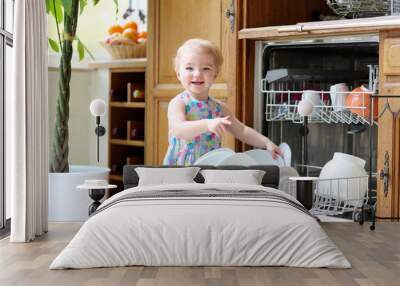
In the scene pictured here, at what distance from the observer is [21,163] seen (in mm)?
4332

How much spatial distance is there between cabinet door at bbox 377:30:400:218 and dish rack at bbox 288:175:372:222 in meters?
0.15

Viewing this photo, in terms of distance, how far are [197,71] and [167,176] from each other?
30.7 inches

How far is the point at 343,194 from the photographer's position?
4.94 metres

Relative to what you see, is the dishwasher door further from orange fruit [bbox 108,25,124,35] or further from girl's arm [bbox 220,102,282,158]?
orange fruit [bbox 108,25,124,35]

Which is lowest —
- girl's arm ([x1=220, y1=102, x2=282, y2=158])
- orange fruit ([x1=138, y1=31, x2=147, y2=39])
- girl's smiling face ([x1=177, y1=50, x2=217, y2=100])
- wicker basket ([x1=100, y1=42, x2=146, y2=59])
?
girl's arm ([x1=220, y1=102, x2=282, y2=158])

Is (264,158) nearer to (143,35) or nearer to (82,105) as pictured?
(143,35)

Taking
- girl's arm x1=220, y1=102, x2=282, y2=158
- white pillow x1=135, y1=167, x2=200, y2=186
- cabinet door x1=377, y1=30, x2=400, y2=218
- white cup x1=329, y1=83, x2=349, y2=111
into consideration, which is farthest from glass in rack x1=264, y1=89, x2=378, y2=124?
white pillow x1=135, y1=167, x2=200, y2=186

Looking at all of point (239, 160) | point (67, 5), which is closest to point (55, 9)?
point (67, 5)

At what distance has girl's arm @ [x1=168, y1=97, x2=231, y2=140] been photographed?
455 centimetres

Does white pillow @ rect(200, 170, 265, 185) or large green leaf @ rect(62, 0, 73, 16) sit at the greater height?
large green leaf @ rect(62, 0, 73, 16)

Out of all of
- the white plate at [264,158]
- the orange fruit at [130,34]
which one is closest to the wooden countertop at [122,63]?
the orange fruit at [130,34]

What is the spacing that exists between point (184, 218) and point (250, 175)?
1032 millimetres

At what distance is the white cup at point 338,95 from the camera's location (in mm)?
5008

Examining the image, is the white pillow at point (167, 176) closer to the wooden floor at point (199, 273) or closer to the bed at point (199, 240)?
the wooden floor at point (199, 273)
